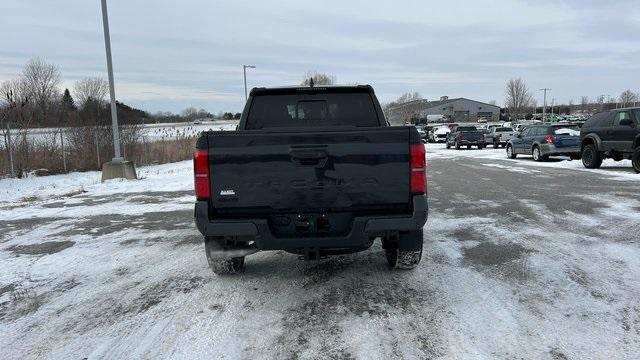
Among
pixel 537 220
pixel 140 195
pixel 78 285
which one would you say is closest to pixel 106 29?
pixel 140 195

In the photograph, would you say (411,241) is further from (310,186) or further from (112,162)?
(112,162)

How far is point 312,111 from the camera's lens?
589 cm

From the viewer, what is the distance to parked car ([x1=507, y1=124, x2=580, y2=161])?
65.2 ft

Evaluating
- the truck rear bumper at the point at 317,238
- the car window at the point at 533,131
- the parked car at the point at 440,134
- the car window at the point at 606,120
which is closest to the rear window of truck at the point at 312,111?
the truck rear bumper at the point at 317,238

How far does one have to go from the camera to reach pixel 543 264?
5.55 meters

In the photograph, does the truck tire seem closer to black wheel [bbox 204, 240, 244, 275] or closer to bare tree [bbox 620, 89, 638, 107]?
black wheel [bbox 204, 240, 244, 275]

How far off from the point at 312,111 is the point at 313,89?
1.10 ft

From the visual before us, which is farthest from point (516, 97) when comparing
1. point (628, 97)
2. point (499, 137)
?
point (499, 137)

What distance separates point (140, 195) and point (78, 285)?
7633 millimetres

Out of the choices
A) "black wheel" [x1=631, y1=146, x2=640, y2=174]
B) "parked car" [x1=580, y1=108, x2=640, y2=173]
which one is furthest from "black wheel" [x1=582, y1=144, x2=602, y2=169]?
"black wheel" [x1=631, y1=146, x2=640, y2=174]

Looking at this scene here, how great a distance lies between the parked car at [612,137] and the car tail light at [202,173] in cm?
1381

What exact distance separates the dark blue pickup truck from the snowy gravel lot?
673 millimetres

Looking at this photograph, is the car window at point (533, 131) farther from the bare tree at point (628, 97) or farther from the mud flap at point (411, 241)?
the bare tree at point (628, 97)

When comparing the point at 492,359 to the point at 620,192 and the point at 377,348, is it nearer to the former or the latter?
the point at 377,348
